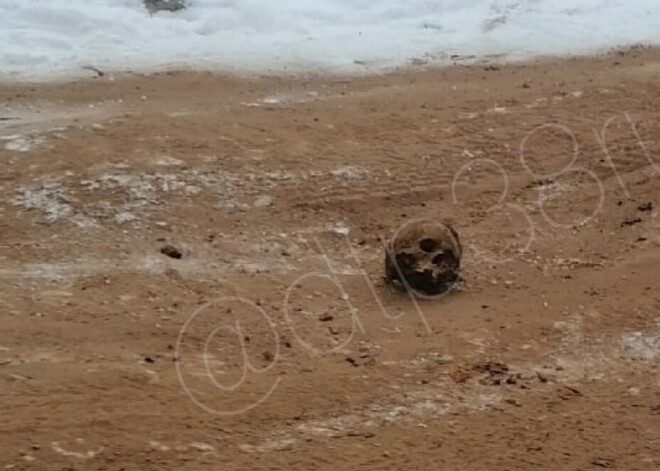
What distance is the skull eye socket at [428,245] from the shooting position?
13.7 ft

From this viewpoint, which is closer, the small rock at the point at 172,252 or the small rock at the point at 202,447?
the small rock at the point at 202,447

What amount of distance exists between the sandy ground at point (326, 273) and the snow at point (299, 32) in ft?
1.17

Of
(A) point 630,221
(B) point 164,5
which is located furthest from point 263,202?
(B) point 164,5

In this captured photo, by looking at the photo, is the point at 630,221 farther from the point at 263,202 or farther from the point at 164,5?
the point at 164,5

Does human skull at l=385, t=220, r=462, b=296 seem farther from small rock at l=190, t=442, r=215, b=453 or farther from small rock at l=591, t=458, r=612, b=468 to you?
small rock at l=190, t=442, r=215, b=453

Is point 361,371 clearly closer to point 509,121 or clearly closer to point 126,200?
point 126,200

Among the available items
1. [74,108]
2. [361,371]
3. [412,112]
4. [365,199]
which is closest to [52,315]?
[361,371]

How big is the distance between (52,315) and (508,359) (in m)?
1.63

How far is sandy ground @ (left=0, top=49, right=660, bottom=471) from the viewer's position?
3.34 metres

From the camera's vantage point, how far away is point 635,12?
747cm

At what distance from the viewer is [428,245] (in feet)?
13.8

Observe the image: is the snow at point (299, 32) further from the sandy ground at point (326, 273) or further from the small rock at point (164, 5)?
the sandy ground at point (326, 273)

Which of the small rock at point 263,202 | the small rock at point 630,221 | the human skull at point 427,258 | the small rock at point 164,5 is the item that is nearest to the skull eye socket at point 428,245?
the human skull at point 427,258

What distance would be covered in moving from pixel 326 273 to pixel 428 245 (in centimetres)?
44
